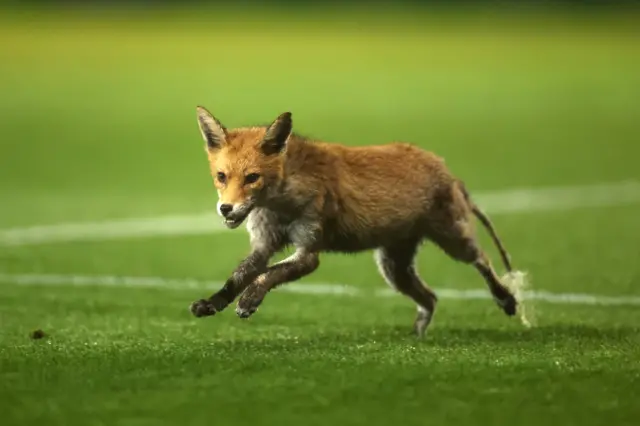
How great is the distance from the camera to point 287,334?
787 cm

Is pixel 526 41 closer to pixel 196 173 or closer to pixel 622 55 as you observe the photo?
Result: pixel 622 55

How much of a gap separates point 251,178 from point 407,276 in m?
1.29

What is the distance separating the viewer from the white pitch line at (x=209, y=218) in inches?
489

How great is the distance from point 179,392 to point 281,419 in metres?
0.56

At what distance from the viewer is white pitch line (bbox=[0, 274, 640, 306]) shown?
931cm

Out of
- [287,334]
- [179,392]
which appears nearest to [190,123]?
[287,334]

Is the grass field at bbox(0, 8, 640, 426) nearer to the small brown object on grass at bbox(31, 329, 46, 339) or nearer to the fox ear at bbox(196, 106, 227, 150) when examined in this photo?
the small brown object on grass at bbox(31, 329, 46, 339)

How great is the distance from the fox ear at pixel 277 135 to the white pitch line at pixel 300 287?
2.52 metres

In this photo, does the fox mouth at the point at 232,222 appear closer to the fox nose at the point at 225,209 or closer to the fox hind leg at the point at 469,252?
the fox nose at the point at 225,209

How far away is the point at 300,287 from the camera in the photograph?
989 centimetres

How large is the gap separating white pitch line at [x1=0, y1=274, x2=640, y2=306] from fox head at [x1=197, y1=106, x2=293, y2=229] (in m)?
2.53

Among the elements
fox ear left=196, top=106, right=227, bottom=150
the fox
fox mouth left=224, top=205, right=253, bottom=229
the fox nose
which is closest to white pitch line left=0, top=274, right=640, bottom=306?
the fox

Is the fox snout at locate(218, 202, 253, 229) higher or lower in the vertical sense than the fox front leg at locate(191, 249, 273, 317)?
higher

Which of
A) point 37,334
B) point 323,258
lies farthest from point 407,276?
point 323,258
